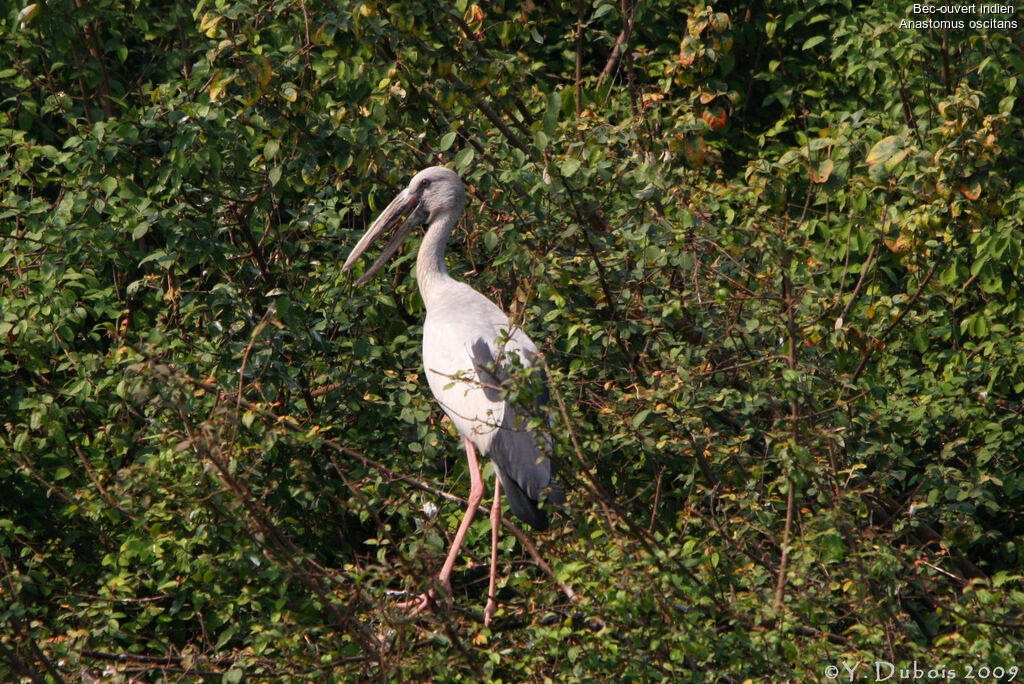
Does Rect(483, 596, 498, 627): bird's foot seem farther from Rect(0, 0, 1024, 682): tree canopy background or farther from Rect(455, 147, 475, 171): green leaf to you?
Rect(455, 147, 475, 171): green leaf

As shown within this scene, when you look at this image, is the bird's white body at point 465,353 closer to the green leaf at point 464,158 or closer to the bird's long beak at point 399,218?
the bird's long beak at point 399,218

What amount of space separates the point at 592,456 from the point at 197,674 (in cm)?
157

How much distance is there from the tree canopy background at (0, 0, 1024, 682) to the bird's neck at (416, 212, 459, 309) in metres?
0.12

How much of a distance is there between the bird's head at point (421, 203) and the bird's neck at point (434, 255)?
3 cm

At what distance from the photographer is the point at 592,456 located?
4.17 metres

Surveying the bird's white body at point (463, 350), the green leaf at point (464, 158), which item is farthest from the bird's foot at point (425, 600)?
the green leaf at point (464, 158)

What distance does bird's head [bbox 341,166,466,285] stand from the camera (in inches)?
201

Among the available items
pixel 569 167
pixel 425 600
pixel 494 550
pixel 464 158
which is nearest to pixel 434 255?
pixel 464 158

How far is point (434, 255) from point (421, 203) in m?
0.23

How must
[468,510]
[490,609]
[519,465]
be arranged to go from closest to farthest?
[490,609] → [519,465] → [468,510]

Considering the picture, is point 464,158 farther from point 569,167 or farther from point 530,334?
point 530,334

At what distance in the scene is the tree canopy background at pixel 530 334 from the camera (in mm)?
3137

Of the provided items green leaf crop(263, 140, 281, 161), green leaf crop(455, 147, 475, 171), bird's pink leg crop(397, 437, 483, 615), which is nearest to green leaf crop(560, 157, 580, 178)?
green leaf crop(455, 147, 475, 171)

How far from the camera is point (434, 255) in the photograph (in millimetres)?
5172
